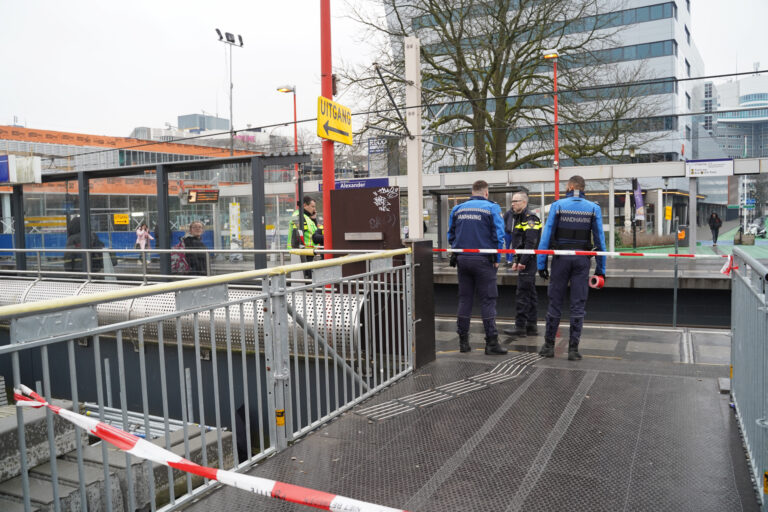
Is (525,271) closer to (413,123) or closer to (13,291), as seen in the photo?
(413,123)

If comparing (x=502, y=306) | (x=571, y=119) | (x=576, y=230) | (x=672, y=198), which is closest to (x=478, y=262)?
(x=576, y=230)

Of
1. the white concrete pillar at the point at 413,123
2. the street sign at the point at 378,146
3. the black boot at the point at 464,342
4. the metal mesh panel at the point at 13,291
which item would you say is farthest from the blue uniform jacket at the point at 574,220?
the street sign at the point at 378,146

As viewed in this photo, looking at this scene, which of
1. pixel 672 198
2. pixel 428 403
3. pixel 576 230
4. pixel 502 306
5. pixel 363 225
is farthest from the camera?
pixel 672 198

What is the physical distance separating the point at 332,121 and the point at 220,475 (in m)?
6.91

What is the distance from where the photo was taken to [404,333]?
19.8 feet

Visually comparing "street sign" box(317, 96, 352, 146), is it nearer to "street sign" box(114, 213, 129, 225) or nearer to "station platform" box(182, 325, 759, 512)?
"station platform" box(182, 325, 759, 512)

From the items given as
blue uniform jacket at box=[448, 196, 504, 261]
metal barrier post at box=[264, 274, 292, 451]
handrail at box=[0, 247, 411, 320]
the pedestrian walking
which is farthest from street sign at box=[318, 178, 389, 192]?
handrail at box=[0, 247, 411, 320]

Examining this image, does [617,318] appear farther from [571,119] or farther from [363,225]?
[571,119]

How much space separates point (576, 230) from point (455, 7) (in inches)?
669

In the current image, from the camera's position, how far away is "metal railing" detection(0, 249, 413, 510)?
267cm

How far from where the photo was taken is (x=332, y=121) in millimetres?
8555

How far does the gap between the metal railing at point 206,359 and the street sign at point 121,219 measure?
7.40 meters

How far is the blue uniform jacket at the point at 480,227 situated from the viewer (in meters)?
6.89

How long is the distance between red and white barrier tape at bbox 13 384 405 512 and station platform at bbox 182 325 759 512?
1.03 metres
